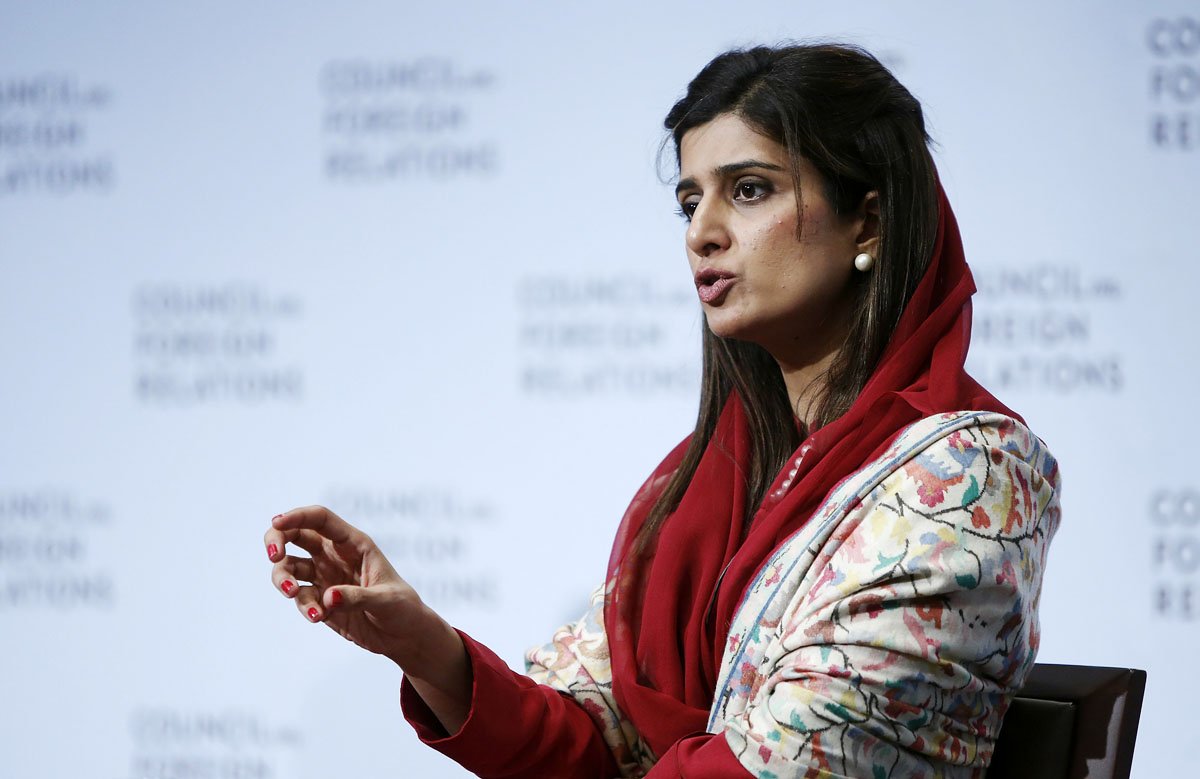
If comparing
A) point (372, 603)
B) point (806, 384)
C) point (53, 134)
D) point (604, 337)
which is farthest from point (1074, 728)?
point (53, 134)

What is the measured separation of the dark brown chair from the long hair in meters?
0.36

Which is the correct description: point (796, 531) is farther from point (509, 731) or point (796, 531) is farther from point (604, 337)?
point (604, 337)

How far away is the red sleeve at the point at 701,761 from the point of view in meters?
1.12

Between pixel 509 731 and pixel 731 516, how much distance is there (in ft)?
1.12

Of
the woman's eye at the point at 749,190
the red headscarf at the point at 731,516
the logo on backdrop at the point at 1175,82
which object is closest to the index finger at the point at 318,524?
the red headscarf at the point at 731,516

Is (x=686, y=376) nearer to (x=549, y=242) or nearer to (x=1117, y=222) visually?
(x=549, y=242)

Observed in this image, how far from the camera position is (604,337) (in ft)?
7.51

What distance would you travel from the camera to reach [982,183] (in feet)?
7.13

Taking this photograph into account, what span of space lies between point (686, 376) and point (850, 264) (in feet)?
2.80

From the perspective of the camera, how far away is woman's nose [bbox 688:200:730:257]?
1.42 metres

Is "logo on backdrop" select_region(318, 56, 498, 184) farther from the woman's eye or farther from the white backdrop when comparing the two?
the woman's eye

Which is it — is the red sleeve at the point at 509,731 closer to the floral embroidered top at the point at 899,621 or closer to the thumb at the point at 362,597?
the thumb at the point at 362,597

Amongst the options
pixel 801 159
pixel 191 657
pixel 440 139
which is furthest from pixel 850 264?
pixel 191 657

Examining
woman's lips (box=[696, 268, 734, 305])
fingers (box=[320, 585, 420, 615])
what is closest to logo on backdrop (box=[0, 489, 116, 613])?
fingers (box=[320, 585, 420, 615])
